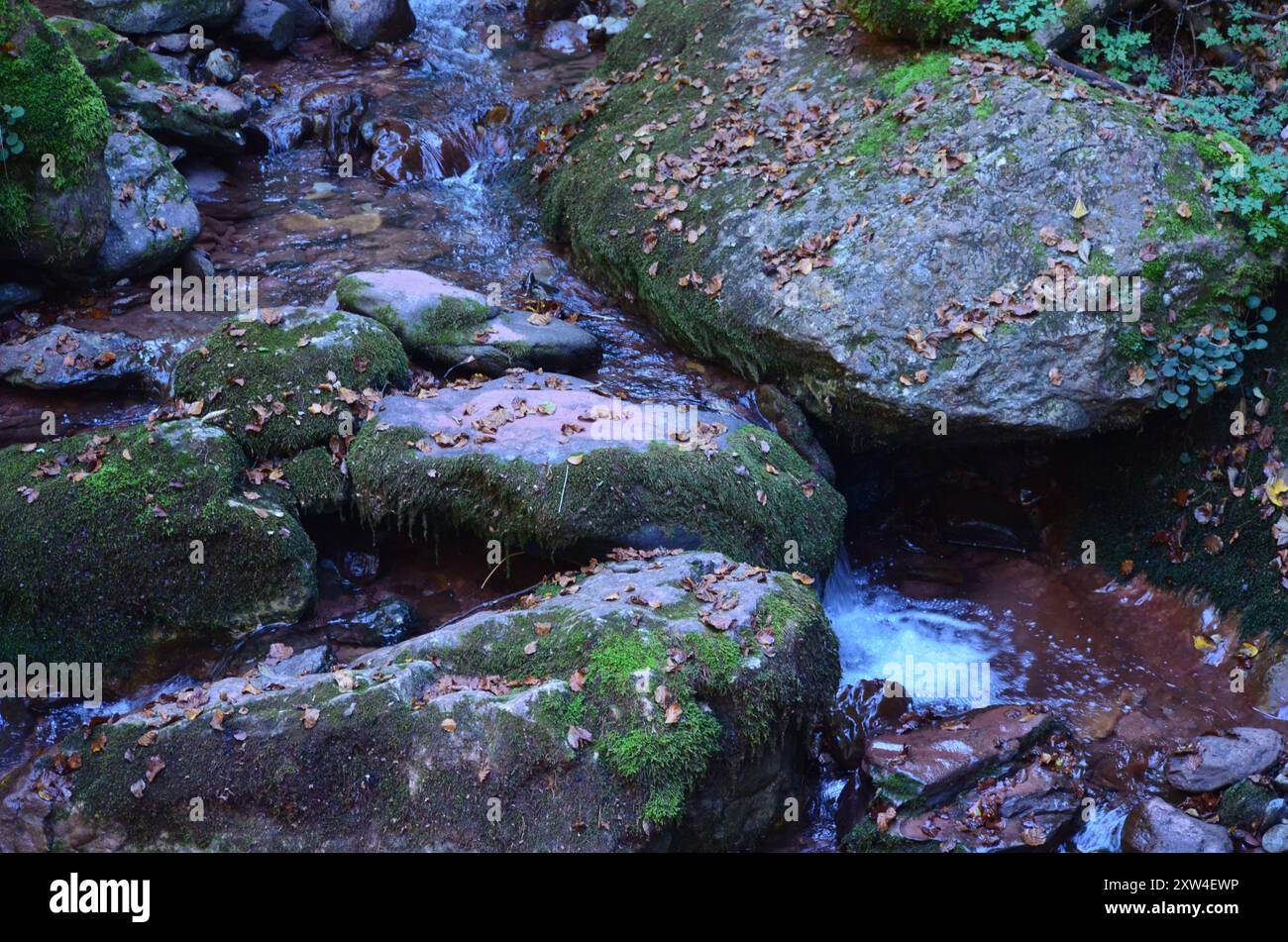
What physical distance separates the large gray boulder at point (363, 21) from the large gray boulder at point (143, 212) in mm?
4969

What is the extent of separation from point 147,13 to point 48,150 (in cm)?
538

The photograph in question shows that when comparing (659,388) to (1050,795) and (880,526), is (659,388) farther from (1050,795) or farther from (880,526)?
(1050,795)

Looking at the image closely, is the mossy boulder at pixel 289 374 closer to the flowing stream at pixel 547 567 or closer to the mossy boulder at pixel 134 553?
the mossy boulder at pixel 134 553

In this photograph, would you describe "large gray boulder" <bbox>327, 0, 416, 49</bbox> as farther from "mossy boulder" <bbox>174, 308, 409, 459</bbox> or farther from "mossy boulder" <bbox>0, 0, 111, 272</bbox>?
"mossy boulder" <bbox>174, 308, 409, 459</bbox>

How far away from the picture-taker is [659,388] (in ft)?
29.9

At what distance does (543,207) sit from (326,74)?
4790 mm

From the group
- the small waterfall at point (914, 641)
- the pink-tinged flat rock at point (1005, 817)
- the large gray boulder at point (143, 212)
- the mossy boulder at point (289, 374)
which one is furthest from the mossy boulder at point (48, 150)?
the pink-tinged flat rock at point (1005, 817)

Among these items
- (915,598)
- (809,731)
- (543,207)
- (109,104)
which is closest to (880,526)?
(915,598)

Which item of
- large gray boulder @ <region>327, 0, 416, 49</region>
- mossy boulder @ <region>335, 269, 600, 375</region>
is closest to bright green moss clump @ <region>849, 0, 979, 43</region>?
mossy boulder @ <region>335, 269, 600, 375</region>

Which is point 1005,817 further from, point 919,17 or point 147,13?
point 147,13

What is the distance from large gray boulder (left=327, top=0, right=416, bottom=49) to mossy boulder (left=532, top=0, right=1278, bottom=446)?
6.42 m

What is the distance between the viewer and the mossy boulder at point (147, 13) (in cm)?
1298

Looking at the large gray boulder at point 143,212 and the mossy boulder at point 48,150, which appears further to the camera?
the large gray boulder at point 143,212

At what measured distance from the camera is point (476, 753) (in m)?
5.30
